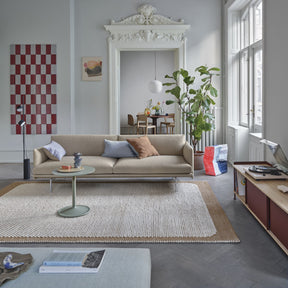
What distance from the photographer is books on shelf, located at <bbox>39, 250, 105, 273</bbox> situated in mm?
A: 1933

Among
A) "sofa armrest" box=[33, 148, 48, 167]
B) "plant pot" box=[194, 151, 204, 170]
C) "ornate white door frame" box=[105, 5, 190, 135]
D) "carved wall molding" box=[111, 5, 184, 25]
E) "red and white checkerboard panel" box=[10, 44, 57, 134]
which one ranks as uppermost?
"carved wall molding" box=[111, 5, 184, 25]

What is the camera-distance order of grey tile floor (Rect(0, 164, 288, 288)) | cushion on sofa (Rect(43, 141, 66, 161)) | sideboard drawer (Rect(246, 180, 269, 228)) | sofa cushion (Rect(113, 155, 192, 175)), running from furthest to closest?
cushion on sofa (Rect(43, 141, 66, 161)), sofa cushion (Rect(113, 155, 192, 175)), sideboard drawer (Rect(246, 180, 269, 228)), grey tile floor (Rect(0, 164, 288, 288))

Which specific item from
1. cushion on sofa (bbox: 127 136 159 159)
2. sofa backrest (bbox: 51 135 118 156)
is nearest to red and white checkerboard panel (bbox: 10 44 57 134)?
sofa backrest (bbox: 51 135 118 156)

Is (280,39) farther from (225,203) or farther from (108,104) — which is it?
(108,104)

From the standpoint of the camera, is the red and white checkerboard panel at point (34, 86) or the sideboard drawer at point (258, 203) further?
the red and white checkerboard panel at point (34, 86)

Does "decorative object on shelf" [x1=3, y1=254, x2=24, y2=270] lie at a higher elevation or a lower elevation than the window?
lower

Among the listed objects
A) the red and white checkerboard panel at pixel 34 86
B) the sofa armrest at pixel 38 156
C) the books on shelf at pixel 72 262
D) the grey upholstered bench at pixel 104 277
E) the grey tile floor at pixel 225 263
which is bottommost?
the grey tile floor at pixel 225 263

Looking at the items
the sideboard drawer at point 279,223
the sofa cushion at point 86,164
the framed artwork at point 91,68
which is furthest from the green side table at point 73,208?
the framed artwork at point 91,68

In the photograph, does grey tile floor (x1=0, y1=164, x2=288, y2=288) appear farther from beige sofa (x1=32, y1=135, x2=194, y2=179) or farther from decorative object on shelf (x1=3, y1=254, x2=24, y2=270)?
beige sofa (x1=32, y1=135, x2=194, y2=179)

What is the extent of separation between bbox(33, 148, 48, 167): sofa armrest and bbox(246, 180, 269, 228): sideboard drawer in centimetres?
A: 280

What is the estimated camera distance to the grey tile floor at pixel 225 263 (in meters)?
2.36

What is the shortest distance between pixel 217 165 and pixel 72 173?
2.93m

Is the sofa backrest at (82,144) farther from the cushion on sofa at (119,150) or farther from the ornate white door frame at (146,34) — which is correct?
the ornate white door frame at (146,34)

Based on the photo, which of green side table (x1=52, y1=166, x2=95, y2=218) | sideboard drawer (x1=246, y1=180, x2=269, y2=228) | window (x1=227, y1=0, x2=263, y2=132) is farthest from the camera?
window (x1=227, y1=0, x2=263, y2=132)
